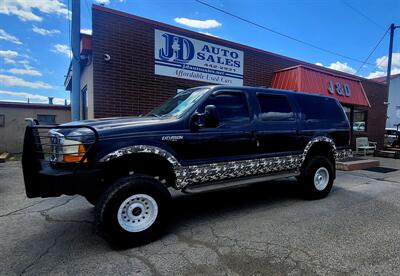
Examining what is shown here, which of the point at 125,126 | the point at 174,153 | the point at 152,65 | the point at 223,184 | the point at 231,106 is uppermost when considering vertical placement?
the point at 152,65

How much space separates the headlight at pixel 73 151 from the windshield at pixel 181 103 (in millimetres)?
1452

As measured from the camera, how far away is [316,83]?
1162 cm

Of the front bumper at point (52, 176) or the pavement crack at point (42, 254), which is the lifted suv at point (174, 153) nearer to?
the front bumper at point (52, 176)

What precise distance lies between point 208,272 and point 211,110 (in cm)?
198

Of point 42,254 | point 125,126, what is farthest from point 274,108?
point 42,254

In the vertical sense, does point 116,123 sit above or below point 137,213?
above

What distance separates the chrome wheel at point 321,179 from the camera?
5809mm

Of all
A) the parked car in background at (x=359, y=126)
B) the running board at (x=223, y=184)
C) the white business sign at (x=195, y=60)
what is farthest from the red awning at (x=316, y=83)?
the running board at (x=223, y=184)

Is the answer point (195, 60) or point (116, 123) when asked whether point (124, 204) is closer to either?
point (116, 123)

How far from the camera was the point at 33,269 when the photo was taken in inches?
119

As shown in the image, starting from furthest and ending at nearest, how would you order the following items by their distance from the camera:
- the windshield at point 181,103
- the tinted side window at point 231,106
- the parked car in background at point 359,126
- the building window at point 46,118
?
1. the parked car in background at point 359,126
2. the building window at point 46,118
3. the tinted side window at point 231,106
4. the windshield at point 181,103

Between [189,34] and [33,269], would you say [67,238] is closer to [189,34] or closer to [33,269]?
[33,269]

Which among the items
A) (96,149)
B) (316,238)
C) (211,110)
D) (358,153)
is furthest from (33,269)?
(358,153)

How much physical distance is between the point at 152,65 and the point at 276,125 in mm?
5090
